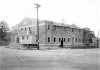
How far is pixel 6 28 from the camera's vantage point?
66.2 meters

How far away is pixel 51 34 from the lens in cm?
4038

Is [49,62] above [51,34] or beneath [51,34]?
beneath

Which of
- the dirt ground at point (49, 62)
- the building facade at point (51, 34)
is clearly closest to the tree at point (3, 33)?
the building facade at point (51, 34)

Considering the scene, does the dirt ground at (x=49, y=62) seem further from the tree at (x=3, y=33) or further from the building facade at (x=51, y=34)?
the tree at (x=3, y=33)

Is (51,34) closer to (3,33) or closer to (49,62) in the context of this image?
(3,33)

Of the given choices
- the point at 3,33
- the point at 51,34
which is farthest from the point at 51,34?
the point at 3,33

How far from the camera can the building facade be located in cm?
3972

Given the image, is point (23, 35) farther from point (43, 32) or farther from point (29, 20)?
point (43, 32)

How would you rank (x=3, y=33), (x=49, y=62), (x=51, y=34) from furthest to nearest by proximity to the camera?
(x=3, y=33)
(x=51, y=34)
(x=49, y=62)

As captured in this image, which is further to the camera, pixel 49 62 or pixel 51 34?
pixel 51 34

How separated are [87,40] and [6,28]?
34.2 m

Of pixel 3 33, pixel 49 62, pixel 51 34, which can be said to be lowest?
pixel 49 62

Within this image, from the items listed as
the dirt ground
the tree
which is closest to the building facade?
the tree

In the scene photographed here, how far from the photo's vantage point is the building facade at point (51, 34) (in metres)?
39.7
